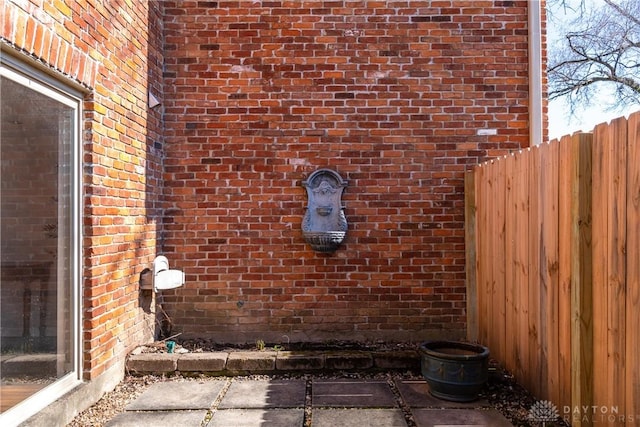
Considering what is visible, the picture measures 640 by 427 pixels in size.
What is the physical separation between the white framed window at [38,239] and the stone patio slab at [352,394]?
Answer: 1.74 meters

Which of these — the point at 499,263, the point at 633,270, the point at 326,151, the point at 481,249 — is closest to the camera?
the point at 633,270

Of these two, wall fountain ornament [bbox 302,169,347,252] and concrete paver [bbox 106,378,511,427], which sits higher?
wall fountain ornament [bbox 302,169,347,252]

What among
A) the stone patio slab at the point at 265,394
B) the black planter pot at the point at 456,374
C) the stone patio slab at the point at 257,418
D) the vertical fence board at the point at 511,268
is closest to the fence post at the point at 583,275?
the black planter pot at the point at 456,374

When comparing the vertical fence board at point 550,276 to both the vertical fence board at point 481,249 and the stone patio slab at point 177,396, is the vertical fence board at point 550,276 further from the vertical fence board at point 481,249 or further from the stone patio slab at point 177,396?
the stone patio slab at point 177,396

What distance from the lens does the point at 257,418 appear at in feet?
10.9

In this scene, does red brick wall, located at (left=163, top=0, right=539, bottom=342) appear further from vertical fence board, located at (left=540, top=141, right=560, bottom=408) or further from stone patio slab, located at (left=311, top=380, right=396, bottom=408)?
vertical fence board, located at (left=540, top=141, right=560, bottom=408)

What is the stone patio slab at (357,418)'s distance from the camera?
324 centimetres

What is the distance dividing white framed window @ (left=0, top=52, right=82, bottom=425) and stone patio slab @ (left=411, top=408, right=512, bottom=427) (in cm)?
237

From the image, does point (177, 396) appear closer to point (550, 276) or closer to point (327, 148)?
point (327, 148)

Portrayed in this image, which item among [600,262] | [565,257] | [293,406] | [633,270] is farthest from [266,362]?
[633,270]

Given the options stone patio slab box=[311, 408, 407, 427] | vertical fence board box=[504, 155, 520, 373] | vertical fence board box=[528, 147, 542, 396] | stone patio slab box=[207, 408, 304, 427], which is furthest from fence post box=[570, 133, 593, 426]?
stone patio slab box=[207, 408, 304, 427]

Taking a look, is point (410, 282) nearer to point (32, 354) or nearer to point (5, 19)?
point (32, 354)

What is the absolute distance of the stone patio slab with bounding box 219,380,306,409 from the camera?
11.7 ft

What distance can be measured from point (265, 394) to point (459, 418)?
144cm
